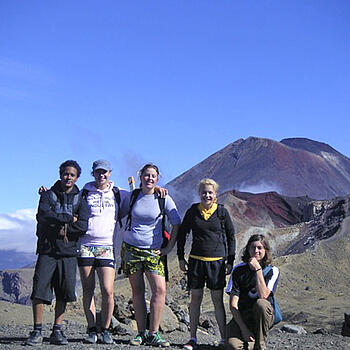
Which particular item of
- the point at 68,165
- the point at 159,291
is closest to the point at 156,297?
the point at 159,291

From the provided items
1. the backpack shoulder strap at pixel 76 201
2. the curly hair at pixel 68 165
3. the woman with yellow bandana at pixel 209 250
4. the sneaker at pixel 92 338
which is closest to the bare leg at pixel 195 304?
the woman with yellow bandana at pixel 209 250

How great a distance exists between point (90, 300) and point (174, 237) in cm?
108

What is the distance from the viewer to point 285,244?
96.6 feet

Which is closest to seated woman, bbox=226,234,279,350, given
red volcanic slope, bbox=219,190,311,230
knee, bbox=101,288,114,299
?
knee, bbox=101,288,114,299

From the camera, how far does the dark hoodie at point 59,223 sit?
6367 mm

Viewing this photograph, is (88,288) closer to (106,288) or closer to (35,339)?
(106,288)

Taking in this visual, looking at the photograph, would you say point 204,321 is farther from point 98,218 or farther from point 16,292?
point 16,292

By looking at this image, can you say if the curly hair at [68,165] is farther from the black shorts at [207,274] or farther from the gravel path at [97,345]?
the gravel path at [97,345]

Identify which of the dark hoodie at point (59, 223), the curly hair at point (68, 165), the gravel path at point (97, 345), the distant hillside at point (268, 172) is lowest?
the gravel path at point (97, 345)

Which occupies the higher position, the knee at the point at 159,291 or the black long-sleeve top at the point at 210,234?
the black long-sleeve top at the point at 210,234

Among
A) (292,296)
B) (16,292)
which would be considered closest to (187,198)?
(16,292)

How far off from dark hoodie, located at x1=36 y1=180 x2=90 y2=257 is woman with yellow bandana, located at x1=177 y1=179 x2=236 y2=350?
1082 mm

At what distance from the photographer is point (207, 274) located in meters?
6.55

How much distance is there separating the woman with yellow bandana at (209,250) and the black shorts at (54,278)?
120 cm
